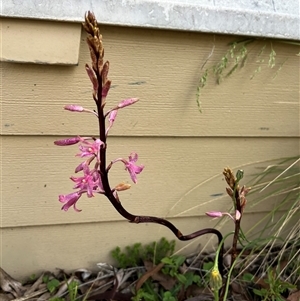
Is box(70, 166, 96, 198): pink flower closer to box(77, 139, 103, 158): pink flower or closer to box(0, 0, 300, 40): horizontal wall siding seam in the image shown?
box(77, 139, 103, 158): pink flower

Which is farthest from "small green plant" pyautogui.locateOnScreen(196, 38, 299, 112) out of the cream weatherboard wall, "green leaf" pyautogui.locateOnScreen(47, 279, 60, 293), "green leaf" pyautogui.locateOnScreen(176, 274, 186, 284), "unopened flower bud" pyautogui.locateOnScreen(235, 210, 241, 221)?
"green leaf" pyautogui.locateOnScreen(47, 279, 60, 293)

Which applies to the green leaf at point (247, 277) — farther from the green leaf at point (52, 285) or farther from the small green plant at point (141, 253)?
the green leaf at point (52, 285)

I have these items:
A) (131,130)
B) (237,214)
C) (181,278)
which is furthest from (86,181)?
(181,278)

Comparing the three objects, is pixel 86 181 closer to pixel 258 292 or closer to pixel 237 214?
pixel 237 214

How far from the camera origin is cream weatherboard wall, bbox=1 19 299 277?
1238mm

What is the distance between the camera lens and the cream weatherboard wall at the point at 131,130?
4.06ft

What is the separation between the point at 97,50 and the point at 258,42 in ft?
2.42

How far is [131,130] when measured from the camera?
138cm

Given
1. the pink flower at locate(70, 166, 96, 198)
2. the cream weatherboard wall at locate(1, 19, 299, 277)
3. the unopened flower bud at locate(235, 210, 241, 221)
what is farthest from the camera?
the cream weatherboard wall at locate(1, 19, 299, 277)

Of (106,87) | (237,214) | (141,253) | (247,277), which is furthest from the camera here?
(141,253)

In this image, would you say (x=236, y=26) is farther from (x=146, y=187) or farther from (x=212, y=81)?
(x=146, y=187)

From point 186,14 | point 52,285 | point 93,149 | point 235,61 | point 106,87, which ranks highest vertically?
point 186,14

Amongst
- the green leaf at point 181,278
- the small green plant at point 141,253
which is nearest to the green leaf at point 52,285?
the small green plant at point 141,253

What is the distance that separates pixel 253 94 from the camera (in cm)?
144
